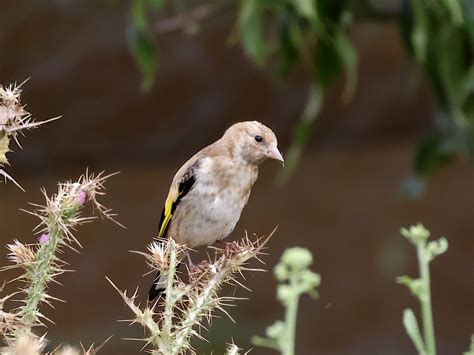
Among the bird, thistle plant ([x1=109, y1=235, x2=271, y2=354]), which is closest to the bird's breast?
the bird

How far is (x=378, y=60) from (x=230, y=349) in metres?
7.56

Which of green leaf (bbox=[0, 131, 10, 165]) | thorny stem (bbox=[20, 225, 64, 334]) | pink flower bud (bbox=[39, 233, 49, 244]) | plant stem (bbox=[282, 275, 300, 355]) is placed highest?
green leaf (bbox=[0, 131, 10, 165])

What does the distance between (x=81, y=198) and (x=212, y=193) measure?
5.08 feet

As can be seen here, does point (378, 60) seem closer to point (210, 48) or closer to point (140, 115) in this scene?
point (210, 48)

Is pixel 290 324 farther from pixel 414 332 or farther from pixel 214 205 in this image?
pixel 214 205

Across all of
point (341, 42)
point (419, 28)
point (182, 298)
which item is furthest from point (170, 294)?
point (419, 28)

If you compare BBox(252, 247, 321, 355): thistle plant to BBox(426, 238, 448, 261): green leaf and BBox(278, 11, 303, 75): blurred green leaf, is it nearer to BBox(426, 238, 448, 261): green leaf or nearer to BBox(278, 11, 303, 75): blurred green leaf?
BBox(426, 238, 448, 261): green leaf

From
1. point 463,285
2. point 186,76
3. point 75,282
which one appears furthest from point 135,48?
point 463,285

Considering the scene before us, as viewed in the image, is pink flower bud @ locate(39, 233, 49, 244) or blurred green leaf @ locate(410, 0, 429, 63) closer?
pink flower bud @ locate(39, 233, 49, 244)

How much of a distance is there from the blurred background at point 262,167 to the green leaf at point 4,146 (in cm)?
654

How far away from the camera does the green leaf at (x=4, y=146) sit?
1.78 m

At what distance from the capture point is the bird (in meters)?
3.36

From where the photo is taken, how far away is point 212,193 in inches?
136

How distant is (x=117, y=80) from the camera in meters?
9.02
